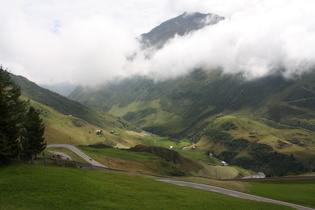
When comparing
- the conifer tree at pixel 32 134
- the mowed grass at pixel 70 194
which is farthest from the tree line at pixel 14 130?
the mowed grass at pixel 70 194

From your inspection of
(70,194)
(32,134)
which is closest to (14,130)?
(70,194)

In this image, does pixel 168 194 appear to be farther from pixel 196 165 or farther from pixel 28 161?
pixel 196 165

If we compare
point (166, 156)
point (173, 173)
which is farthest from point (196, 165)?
point (173, 173)

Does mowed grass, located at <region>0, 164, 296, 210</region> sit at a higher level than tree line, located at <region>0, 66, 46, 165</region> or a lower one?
lower

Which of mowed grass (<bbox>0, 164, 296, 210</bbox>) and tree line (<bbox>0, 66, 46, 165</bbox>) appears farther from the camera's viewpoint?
tree line (<bbox>0, 66, 46, 165</bbox>)

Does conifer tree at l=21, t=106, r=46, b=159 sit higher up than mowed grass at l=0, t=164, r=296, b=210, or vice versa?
conifer tree at l=21, t=106, r=46, b=159

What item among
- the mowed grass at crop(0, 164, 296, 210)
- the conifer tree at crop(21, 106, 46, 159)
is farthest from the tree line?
the mowed grass at crop(0, 164, 296, 210)

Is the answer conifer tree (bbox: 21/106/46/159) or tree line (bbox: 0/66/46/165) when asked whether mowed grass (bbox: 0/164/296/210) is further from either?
→ conifer tree (bbox: 21/106/46/159)

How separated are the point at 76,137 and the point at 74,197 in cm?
17632

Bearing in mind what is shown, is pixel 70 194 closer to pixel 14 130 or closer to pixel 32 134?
pixel 14 130

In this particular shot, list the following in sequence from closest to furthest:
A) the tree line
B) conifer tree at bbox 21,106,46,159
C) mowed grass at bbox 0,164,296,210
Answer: mowed grass at bbox 0,164,296,210, the tree line, conifer tree at bbox 21,106,46,159

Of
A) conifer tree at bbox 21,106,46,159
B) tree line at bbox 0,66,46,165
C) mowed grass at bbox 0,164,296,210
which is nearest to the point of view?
mowed grass at bbox 0,164,296,210

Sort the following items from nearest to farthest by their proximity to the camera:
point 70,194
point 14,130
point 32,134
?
1. point 70,194
2. point 14,130
3. point 32,134

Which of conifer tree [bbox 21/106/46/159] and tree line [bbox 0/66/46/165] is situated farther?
conifer tree [bbox 21/106/46/159]
